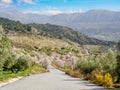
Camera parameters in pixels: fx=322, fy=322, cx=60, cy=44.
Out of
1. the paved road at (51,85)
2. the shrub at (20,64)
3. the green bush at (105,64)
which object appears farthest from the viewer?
the shrub at (20,64)

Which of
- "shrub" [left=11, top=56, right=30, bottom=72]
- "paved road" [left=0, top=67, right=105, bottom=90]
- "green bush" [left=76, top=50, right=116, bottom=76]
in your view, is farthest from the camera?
"shrub" [left=11, top=56, right=30, bottom=72]

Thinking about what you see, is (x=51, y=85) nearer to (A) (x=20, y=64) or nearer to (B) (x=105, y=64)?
(B) (x=105, y=64)

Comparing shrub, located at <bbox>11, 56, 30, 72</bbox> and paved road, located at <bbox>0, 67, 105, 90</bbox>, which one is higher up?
paved road, located at <bbox>0, 67, 105, 90</bbox>

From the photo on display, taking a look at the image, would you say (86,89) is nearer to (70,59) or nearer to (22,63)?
(22,63)

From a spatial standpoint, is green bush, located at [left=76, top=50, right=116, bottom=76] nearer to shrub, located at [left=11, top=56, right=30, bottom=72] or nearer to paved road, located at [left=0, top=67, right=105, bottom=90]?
paved road, located at [left=0, top=67, right=105, bottom=90]

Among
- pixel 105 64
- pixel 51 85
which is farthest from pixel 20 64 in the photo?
pixel 51 85

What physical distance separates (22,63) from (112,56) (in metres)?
25.1

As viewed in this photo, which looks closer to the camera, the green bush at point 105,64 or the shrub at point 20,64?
the green bush at point 105,64

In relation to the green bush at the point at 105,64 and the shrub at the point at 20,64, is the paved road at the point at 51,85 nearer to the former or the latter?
the green bush at the point at 105,64

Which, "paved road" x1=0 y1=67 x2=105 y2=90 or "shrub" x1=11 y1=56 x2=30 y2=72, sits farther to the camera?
"shrub" x1=11 y1=56 x2=30 y2=72

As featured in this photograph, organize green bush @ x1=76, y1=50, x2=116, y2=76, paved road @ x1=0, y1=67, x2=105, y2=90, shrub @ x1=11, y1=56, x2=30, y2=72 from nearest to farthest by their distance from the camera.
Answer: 1. paved road @ x1=0, y1=67, x2=105, y2=90
2. green bush @ x1=76, y1=50, x2=116, y2=76
3. shrub @ x1=11, y1=56, x2=30, y2=72

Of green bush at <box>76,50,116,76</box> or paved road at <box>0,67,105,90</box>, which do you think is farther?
green bush at <box>76,50,116,76</box>

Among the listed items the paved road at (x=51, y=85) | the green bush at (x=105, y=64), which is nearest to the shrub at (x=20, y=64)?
the green bush at (x=105, y=64)

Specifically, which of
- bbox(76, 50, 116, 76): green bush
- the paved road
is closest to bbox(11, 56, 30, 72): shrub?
bbox(76, 50, 116, 76): green bush
